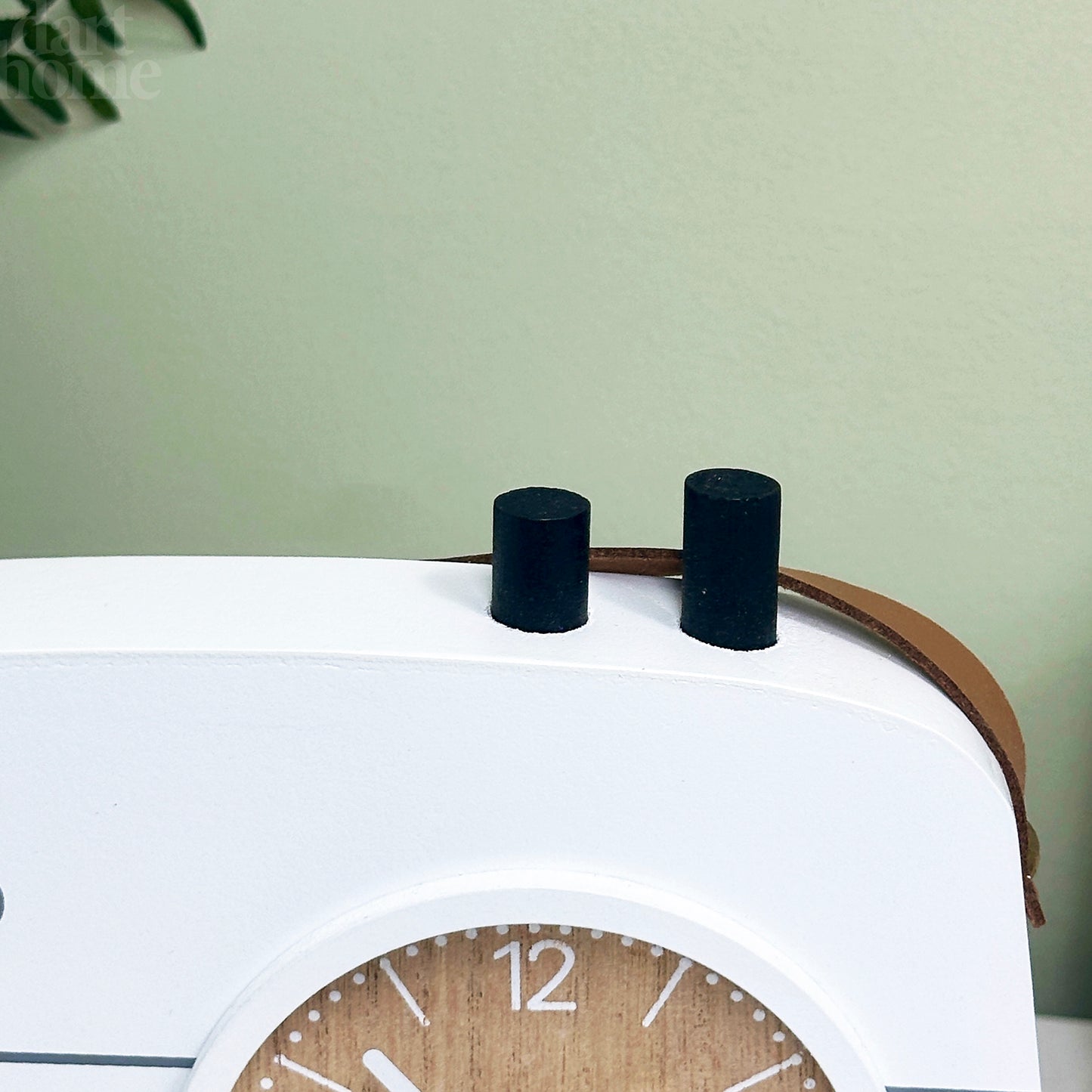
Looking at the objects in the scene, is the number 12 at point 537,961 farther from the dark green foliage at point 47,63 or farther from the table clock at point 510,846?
the dark green foliage at point 47,63

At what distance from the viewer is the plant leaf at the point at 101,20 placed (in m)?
1.18

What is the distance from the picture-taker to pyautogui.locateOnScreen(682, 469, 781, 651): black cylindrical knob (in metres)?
0.49

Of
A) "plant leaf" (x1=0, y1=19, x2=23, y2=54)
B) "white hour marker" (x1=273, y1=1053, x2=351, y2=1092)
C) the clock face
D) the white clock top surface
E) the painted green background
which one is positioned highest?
"plant leaf" (x1=0, y1=19, x2=23, y2=54)

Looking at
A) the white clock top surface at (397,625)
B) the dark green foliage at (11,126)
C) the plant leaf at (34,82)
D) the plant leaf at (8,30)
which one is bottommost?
the white clock top surface at (397,625)

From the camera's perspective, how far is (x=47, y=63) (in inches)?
47.1

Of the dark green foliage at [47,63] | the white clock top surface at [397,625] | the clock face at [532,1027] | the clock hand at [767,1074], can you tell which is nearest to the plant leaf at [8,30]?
the dark green foliage at [47,63]

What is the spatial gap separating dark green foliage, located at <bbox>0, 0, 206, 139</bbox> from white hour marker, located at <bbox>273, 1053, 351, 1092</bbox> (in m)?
1.00

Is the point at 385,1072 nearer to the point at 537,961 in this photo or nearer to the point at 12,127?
the point at 537,961

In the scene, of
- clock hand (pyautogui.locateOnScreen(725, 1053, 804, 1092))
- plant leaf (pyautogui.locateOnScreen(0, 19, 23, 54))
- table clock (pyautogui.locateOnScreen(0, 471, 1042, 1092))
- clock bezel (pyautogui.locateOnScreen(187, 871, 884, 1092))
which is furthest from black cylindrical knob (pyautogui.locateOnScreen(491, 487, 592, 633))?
plant leaf (pyautogui.locateOnScreen(0, 19, 23, 54))

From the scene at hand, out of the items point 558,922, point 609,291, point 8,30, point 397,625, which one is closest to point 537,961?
point 558,922

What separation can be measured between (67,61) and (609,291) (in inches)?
23.6

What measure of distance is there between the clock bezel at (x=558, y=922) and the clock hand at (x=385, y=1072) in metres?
0.05

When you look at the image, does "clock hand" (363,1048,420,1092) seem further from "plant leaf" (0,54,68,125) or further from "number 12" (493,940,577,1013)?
"plant leaf" (0,54,68,125)

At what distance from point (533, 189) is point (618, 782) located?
0.82 metres
